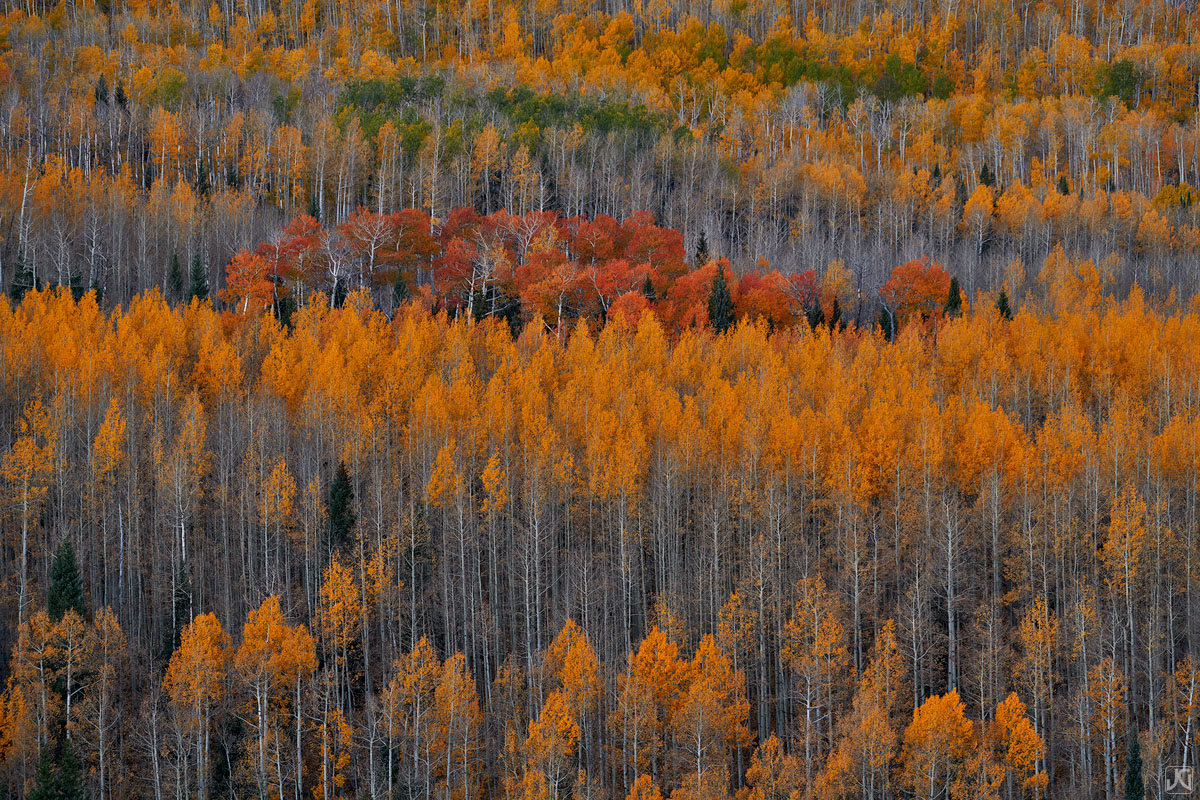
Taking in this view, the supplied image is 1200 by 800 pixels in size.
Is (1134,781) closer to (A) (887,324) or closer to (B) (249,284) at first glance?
(A) (887,324)

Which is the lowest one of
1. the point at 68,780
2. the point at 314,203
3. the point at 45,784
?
the point at 68,780

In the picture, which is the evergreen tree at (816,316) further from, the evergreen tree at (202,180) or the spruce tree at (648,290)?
the evergreen tree at (202,180)

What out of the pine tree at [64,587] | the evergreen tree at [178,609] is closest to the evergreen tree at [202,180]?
the evergreen tree at [178,609]

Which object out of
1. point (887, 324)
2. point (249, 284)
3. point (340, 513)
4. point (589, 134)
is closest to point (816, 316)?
point (887, 324)

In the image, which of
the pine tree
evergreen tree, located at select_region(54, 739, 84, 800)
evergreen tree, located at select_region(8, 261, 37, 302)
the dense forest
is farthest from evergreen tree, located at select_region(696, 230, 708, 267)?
evergreen tree, located at select_region(54, 739, 84, 800)

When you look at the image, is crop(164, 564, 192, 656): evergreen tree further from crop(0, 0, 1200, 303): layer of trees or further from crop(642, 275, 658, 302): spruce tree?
crop(642, 275, 658, 302): spruce tree
